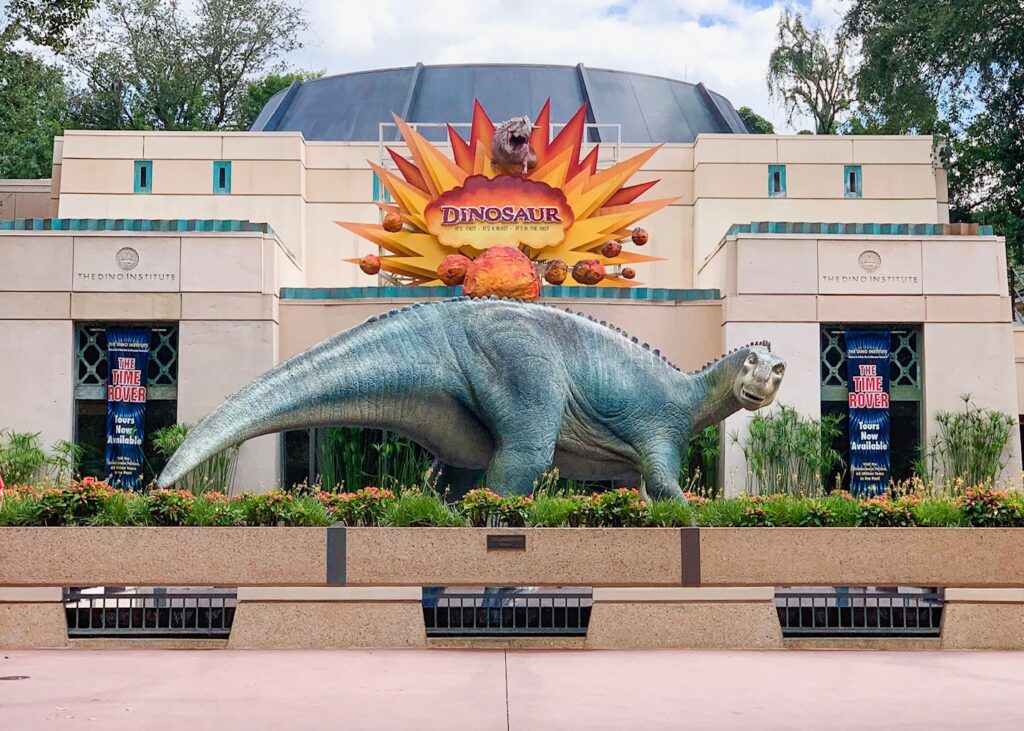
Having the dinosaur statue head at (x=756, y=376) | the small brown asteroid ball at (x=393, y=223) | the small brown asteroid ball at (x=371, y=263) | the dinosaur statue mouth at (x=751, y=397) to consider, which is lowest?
the dinosaur statue mouth at (x=751, y=397)

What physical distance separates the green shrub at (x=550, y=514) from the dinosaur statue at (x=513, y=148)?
456 inches

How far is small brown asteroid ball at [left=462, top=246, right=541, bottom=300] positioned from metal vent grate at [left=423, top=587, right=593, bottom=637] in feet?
32.2

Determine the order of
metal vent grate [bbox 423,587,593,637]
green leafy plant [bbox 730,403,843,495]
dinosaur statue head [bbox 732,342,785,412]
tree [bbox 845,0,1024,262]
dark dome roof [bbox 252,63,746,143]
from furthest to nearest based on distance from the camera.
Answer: dark dome roof [bbox 252,63,746,143] < tree [bbox 845,0,1024,262] < green leafy plant [bbox 730,403,843,495] < dinosaur statue head [bbox 732,342,785,412] < metal vent grate [bbox 423,587,593,637]

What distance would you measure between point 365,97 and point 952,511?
2733cm

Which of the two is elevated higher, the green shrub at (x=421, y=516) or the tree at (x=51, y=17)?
the tree at (x=51, y=17)

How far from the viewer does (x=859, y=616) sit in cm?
1180

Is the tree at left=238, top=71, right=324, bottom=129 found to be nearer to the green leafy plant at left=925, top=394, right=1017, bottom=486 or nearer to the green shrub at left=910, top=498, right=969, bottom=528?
the green leafy plant at left=925, top=394, right=1017, bottom=486

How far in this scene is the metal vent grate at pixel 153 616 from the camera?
37.5 ft

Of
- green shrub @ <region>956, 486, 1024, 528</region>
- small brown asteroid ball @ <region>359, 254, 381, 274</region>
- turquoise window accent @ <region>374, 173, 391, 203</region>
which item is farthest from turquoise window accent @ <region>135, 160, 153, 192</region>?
green shrub @ <region>956, 486, 1024, 528</region>

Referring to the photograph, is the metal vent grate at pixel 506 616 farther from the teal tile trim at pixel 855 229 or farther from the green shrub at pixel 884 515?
the teal tile trim at pixel 855 229

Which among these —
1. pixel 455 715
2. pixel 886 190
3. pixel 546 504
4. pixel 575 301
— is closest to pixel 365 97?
pixel 886 190

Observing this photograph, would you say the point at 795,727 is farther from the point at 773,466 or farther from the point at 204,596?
the point at 773,466

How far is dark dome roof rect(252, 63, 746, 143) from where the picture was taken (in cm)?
3569

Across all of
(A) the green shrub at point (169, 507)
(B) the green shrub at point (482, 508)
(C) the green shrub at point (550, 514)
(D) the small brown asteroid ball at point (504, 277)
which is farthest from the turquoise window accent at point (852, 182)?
(A) the green shrub at point (169, 507)
